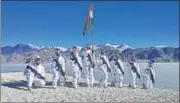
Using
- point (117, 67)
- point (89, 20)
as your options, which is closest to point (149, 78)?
point (117, 67)

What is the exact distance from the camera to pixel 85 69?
→ 21.5 metres

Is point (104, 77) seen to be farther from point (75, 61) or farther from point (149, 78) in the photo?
point (149, 78)

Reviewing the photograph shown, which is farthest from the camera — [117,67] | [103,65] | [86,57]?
[117,67]

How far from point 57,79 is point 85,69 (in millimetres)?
2092

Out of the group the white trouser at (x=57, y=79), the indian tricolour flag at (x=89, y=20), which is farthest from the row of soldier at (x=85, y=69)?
the indian tricolour flag at (x=89, y=20)

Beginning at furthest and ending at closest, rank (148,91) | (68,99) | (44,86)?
(148,91)
(44,86)
(68,99)

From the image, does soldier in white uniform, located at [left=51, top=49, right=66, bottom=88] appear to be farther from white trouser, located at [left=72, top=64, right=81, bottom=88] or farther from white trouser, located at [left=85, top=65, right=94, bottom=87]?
white trouser, located at [left=85, top=65, right=94, bottom=87]

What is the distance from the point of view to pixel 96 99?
17766 millimetres

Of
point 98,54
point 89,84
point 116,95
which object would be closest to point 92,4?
point 98,54

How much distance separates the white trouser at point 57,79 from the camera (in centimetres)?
1972

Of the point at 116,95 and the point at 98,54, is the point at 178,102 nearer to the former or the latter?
the point at 116,95

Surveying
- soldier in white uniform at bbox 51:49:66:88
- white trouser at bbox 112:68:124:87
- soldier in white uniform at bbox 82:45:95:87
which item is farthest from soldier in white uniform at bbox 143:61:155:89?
soldier in white uniform at bbox 51:49:66:88

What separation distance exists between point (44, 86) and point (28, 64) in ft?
4.67

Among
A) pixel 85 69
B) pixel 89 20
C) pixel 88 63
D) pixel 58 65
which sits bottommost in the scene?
pixel 85 69
